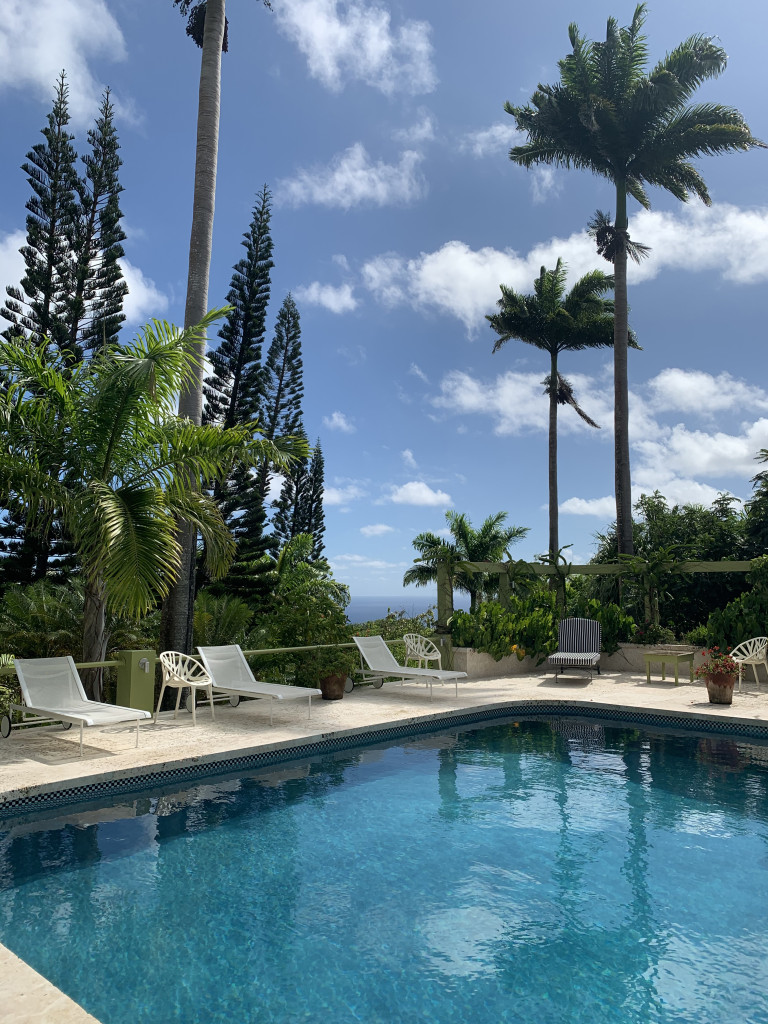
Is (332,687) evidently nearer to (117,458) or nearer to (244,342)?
(117,458)

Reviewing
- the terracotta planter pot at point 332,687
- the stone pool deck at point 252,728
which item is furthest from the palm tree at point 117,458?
the terracotta planter pot at point 332,687

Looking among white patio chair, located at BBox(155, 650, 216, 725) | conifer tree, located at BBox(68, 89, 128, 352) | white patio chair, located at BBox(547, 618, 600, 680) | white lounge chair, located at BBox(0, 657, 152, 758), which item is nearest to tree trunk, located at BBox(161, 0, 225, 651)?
white patio chair, located at BBox(155, 650, 216, 725)

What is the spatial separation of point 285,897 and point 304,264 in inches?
628

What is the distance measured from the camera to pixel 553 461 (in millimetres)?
20391

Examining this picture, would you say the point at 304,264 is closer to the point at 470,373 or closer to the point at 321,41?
the point at 321,41

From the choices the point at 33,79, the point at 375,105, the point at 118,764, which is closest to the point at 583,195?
the point at 375,105

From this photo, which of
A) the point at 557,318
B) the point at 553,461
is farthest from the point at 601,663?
the point at 557,318

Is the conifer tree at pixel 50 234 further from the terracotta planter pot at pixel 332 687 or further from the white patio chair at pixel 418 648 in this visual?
the terracotta planter pot at pixel 332 687

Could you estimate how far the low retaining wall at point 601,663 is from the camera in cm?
988

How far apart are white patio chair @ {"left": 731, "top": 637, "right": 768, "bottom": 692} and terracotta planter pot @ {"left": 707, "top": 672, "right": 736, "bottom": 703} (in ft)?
3.20

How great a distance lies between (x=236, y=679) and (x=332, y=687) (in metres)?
1.33

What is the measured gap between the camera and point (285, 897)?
130 inches

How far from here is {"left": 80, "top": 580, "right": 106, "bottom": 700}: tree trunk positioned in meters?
6.32

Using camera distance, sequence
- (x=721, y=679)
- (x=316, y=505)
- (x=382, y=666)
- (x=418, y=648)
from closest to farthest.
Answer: (x=721, y=679), (x=382, y=666), (x=418, y=648), (x=316, y=505)
